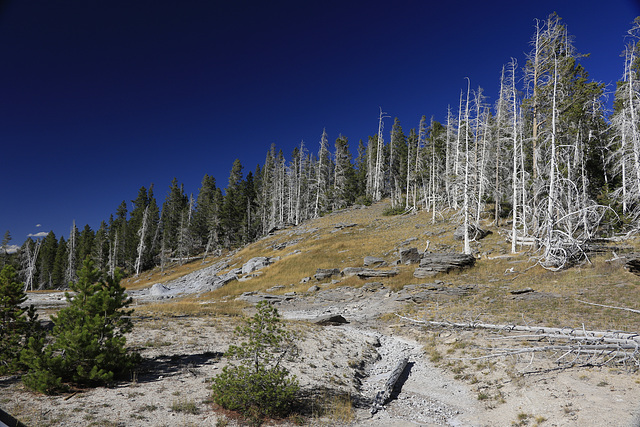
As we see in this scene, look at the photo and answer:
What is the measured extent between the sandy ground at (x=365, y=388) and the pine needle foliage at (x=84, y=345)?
44 cm

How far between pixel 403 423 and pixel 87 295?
8.54 m

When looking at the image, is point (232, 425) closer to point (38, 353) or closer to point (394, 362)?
point (38, 353)

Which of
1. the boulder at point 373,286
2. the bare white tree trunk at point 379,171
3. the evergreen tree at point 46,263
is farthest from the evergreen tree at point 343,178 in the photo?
the evergreen tree at point 46,263

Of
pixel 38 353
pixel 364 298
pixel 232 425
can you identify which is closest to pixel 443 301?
pixel 364 298

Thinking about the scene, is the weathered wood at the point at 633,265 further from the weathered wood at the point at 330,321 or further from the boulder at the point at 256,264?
the boulder at the point at 256,264

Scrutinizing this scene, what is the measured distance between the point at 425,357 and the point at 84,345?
11005 millimetres

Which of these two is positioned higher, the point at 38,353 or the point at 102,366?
the point at 38,353

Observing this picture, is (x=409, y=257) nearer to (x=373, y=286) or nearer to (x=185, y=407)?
(x=373, y=286)

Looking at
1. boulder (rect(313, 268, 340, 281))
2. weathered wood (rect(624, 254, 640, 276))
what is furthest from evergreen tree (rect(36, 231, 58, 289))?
weathered wood (rect(624, 254, 640, 276))

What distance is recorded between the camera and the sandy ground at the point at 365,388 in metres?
6.06

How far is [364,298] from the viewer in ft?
71.8

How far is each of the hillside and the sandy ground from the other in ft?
0.13

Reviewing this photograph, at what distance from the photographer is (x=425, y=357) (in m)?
11.3

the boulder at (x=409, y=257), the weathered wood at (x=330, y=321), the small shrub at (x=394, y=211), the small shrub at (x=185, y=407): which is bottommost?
the weathered wood at (x=330, y=321)
